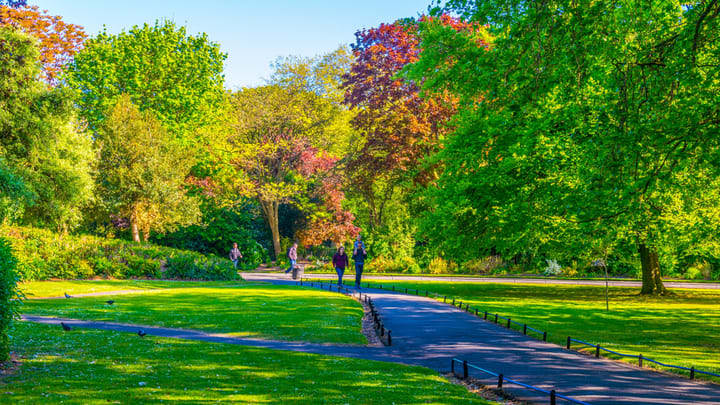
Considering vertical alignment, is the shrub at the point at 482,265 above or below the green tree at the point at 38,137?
below

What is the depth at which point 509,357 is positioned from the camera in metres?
11.9

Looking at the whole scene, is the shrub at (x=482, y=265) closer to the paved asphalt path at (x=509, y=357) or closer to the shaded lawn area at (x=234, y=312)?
the shaded lawn area at (x=234, y=312)

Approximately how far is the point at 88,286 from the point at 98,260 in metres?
5.02

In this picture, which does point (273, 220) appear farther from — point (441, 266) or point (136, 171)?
point (441, 266)

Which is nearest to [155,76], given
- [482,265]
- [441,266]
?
[441,266]

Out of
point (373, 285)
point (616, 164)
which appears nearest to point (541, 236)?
point (373, 285)

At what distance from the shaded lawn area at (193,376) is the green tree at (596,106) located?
632 centimetres

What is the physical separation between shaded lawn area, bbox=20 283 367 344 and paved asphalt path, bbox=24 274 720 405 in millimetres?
828

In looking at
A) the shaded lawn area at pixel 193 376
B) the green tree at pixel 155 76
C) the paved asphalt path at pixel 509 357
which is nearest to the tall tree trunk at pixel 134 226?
the green tree at pixel 155 76

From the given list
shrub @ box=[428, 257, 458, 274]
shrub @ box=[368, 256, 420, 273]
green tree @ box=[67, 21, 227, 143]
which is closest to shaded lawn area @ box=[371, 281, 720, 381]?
shrub @ box=[368, 256, 420, 273]

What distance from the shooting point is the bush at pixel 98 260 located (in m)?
26.1

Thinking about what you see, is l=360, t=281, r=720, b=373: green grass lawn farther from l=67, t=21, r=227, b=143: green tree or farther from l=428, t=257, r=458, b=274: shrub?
l=67, t=21, r=227, b=143: green tree

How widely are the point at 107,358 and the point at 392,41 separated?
104ft

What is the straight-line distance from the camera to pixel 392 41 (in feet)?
124
